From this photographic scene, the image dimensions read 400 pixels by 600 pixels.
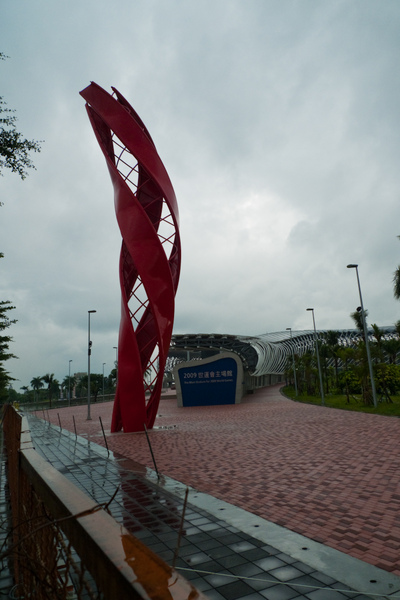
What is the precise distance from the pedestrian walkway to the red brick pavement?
304mm

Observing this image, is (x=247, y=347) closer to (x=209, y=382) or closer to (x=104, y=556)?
(x=209, y=382)

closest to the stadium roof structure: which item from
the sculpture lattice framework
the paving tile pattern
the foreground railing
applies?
the sculpture lattice framework

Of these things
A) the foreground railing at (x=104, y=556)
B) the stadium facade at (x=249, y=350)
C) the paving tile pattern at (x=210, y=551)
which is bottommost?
the paving tile pattern at (x=210, y=551)

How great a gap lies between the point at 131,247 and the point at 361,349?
1841cm

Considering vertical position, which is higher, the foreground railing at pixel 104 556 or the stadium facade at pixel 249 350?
the stadium facade at pixel 249 350

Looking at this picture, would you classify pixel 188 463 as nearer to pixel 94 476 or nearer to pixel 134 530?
pixel 94 476

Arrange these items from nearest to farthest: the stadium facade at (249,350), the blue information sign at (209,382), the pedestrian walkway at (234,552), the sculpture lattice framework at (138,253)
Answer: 1. the pedestrian walkway at (234,552)
2. the sculpture lattice framework at (138,253)
3. the blue information sign at (209,382)
4. the stadium facade at (249,350)

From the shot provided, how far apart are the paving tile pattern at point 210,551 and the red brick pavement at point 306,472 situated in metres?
0.69

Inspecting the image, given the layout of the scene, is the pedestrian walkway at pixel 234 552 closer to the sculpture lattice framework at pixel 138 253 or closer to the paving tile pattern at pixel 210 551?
the paving tile pattern at pixel 210 551

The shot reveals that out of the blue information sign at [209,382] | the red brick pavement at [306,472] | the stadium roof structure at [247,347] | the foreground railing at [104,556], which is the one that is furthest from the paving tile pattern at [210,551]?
the stadium roof structure at [247,347]

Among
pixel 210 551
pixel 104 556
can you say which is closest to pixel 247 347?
pixel 210 551

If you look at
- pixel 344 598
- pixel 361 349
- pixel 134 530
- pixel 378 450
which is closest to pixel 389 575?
pixel 344 598

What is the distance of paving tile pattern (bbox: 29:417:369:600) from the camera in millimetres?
3896

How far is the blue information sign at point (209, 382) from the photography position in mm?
31969
